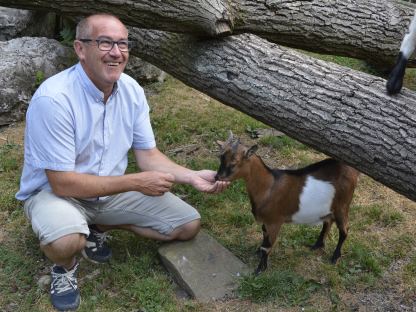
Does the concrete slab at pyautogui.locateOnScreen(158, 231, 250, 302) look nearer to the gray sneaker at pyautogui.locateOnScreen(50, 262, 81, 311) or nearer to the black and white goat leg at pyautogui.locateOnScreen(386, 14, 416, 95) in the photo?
the gray sneaker at pyautogui.locateOnScreen(50, 262, 81, 311)

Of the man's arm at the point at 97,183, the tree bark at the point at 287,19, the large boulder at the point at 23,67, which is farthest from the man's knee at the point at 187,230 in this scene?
the large boulder at the point at 23,67

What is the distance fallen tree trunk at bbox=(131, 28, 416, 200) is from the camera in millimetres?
3475

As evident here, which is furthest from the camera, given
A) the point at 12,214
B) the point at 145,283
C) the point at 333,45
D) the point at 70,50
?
the point at 70,50

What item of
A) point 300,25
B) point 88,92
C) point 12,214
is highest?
point 300,25

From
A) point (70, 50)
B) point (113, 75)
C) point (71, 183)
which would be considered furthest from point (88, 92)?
point (70, 50)

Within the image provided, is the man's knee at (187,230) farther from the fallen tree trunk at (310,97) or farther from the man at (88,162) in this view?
the fallen tree trunk at (310,97)

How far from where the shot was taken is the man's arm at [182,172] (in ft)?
12.9

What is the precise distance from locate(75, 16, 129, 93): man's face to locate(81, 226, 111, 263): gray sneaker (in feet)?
4.02

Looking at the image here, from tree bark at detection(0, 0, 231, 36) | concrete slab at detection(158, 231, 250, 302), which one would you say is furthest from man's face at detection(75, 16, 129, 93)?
concrete slab at detection(158, 231, 250, 302)

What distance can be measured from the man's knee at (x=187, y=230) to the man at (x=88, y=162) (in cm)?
6

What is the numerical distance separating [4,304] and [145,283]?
0.96 metres

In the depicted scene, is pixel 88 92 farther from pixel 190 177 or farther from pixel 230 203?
pixel 230 203

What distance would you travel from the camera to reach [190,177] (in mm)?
3994

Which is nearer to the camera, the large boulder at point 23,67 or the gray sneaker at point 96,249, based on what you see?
the gray sneaker at point 96,249
